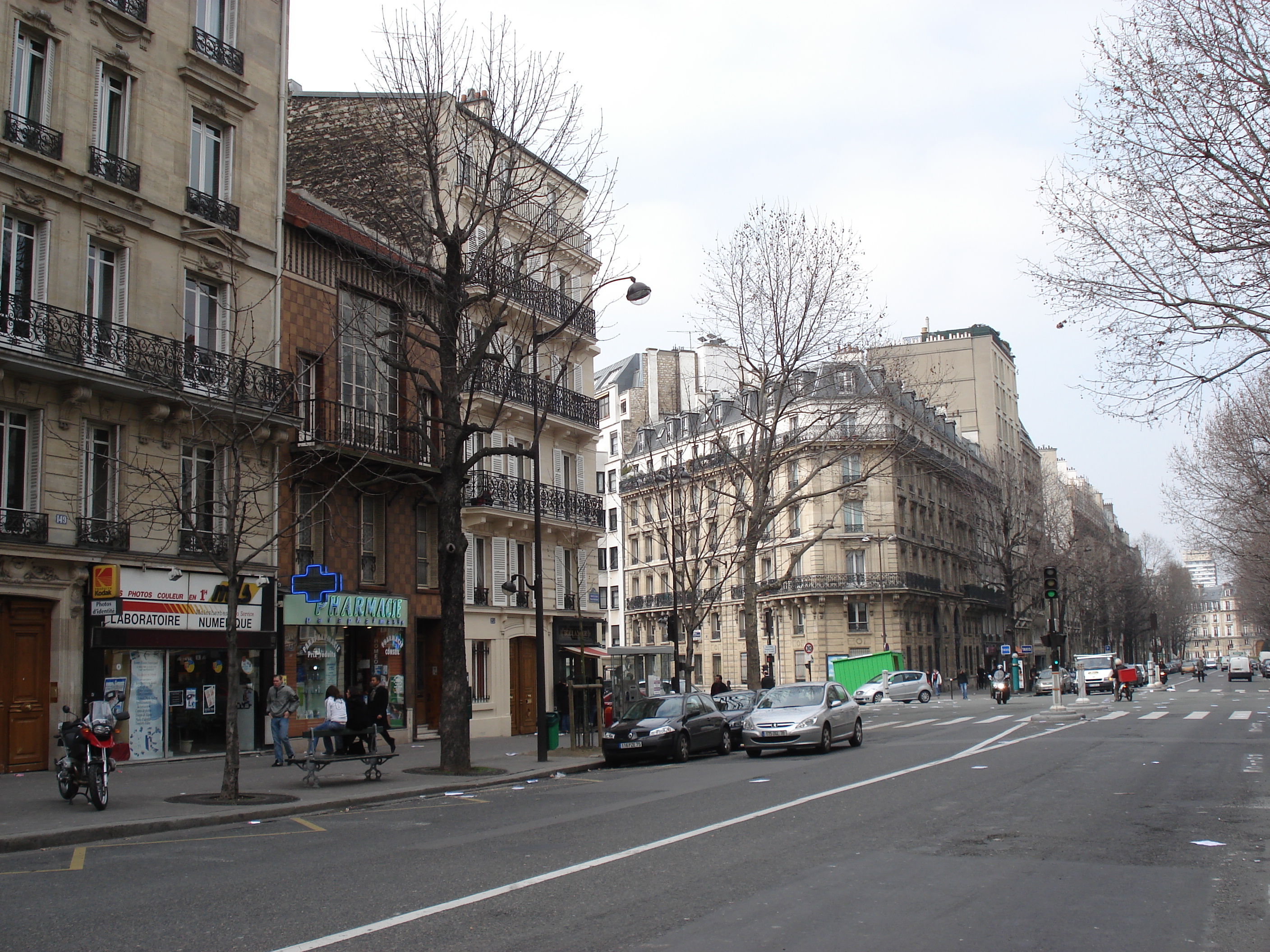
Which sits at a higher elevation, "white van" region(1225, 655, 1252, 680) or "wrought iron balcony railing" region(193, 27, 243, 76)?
"wrought iron balcony railing" region(193, 27, 243, 76)

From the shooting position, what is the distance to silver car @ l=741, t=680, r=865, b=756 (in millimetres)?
21281

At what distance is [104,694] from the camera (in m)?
19.3

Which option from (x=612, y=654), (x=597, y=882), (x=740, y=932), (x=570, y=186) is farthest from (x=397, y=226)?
(x=612, y=654)

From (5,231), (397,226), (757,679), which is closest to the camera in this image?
(5,231)

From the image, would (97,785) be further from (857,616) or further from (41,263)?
(857,616)

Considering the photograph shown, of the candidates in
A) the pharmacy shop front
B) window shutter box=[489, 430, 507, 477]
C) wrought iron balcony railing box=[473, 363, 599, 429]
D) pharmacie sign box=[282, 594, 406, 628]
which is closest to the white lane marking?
the pharmacy shop front

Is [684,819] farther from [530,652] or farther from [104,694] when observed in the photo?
[530,652]

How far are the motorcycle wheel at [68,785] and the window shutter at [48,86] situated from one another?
38.9 feet

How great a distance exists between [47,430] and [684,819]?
13527 millimetres

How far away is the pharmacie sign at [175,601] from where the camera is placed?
19.5 meters

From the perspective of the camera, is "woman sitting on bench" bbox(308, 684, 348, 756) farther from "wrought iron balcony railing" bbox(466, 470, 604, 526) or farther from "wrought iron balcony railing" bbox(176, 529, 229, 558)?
"wrought iron balcony railing" bbox(466, 470, 604, 526)

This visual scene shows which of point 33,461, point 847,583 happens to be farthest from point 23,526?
point 847,583

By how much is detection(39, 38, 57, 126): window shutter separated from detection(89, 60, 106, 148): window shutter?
83cm

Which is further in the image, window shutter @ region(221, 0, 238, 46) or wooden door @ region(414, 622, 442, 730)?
wooden door @ region(414, 622, 442, 730)
